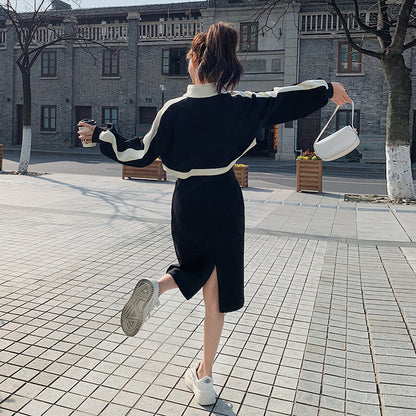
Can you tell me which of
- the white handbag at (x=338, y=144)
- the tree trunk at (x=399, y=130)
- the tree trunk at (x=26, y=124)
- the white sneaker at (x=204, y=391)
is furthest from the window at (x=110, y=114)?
the white sneaker at (x=204, y=391)

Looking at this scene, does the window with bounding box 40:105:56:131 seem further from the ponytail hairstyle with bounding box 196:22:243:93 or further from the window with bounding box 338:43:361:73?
the ponytail hairstyle with bounding box 196:22:243:93

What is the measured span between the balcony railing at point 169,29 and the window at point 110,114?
15.5ft

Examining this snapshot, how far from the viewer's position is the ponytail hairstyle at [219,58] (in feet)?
8.77

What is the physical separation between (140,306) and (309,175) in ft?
37.3

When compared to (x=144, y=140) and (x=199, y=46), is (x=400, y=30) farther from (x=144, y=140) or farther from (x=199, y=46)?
(x=144, y=140)

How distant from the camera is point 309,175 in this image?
44.5 ft

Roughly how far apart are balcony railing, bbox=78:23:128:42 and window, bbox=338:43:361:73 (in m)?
13.2

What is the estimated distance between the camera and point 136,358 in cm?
338

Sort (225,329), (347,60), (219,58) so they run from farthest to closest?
(347,60), (225,329), (219,58)

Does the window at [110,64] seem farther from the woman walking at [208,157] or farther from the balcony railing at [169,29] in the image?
the woman walking at [208,157]

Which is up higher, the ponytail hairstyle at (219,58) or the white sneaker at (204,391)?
the ponytail hairstyle at (219,58)

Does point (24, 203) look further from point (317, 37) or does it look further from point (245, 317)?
point (317, 37)

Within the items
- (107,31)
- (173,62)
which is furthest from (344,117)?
(107,31)

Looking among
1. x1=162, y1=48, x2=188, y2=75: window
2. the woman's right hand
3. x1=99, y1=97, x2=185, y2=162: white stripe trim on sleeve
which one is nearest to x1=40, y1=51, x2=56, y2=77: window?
x1=162, y1=48, x2=188, y2=75: window
